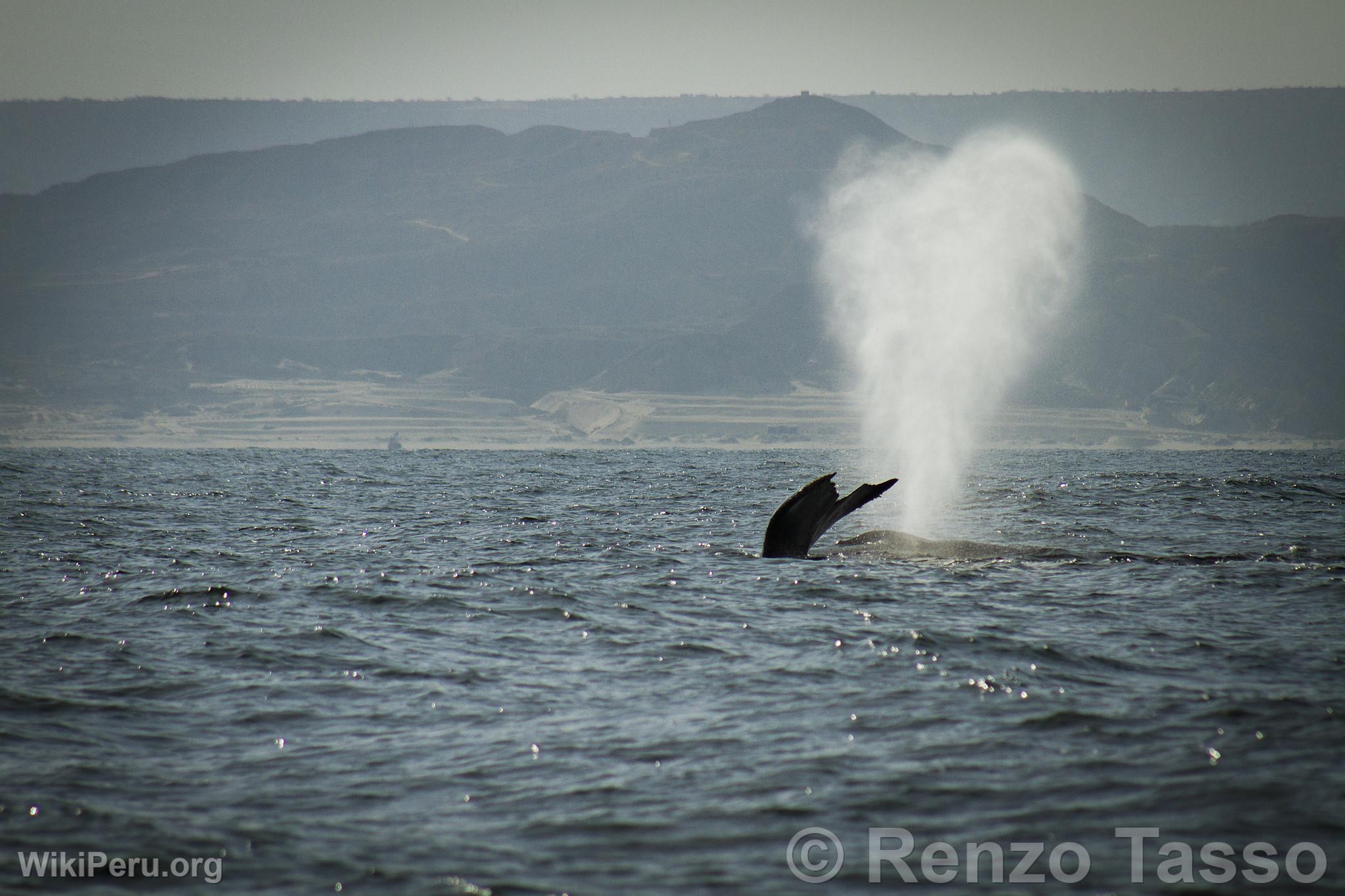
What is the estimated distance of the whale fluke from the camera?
72.7 feet

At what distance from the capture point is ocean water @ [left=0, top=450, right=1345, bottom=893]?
8.05m

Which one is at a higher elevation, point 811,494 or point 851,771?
point 811,494

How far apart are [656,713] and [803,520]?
12085 millimetres

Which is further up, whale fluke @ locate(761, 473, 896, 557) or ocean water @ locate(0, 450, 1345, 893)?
whale fluke @ locate(761, 473, 896, 557)

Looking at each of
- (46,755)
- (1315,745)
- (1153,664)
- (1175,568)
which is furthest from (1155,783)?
(1175,568)

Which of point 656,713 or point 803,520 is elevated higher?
point 803,520

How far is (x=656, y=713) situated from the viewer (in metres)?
11.3

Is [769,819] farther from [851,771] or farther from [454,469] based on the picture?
[454,469]

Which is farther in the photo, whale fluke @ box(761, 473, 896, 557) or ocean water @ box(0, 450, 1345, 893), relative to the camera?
whale fluke @ box(761, 473, 896, 557)

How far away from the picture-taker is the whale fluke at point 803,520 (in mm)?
22156

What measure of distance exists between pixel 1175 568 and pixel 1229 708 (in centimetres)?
Answer: 1069

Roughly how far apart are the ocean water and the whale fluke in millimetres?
1085

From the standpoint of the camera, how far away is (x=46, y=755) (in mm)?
10031

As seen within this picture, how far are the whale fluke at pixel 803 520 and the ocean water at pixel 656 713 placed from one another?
Result: 3.56 ft
